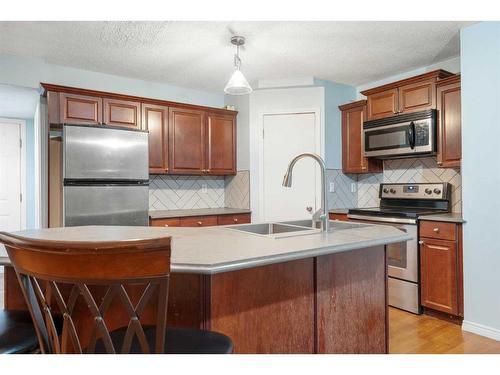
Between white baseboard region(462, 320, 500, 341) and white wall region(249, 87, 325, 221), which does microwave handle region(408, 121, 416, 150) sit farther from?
white baseboard region(462, 320, 500, 341)

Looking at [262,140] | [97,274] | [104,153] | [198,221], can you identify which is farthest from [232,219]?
[97,274]

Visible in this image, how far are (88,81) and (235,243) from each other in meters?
3.07

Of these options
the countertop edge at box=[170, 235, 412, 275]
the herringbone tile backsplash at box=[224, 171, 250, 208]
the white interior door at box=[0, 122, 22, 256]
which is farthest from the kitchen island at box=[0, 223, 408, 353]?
the white interior door at box=[0, 122, 22, 256]

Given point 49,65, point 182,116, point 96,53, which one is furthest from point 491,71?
point 49,65

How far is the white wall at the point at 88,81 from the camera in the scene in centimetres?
327

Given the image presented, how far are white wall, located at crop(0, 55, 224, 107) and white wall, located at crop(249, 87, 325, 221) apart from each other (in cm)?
75

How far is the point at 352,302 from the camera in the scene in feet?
5.50

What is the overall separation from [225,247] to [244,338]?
35cm

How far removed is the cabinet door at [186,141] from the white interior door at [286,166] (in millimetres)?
757

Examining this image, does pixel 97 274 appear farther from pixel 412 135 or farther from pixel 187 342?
pixel 412 135

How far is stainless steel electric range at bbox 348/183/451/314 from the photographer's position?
3.03 meters

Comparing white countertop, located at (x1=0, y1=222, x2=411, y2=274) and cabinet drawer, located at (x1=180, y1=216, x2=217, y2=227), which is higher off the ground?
white countertop, located at (x1=0, y1=222, x2=411, y2=274)

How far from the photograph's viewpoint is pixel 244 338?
4.41ft

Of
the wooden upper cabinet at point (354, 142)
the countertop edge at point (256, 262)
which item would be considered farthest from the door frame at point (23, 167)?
the countertop edge at point (256, 262)
